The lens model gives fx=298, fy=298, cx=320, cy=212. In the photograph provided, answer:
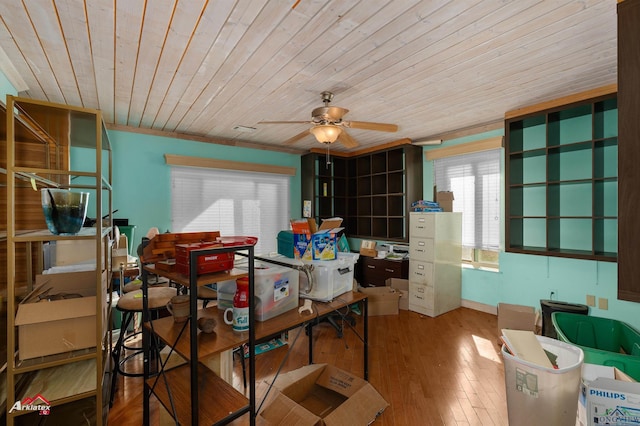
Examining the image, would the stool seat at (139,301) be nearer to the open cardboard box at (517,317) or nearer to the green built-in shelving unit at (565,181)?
the open cardboard box at (517,317)

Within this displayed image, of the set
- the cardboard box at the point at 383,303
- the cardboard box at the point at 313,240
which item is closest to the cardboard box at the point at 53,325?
the cardboard box at the point at 313,240

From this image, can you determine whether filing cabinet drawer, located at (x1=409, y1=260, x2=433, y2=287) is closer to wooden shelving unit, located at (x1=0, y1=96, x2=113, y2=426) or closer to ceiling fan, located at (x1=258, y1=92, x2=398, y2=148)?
ceiling fan, located at (x1=258, y1=92, x2=398, y2=148)

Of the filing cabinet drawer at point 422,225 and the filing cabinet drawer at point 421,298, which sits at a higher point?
the filing cabinet drawer at point 422,225

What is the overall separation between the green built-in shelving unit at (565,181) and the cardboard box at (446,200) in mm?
749

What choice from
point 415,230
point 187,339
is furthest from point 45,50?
point 415,230

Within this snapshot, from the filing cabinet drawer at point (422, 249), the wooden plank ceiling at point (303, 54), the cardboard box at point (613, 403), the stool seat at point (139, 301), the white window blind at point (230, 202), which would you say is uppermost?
the wooden plank ceiling at point (303, 54)

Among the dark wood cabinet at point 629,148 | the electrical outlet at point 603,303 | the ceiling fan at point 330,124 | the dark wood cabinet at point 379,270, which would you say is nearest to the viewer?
the dark wood cabinet at point 629,148

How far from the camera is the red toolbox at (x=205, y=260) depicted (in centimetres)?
126

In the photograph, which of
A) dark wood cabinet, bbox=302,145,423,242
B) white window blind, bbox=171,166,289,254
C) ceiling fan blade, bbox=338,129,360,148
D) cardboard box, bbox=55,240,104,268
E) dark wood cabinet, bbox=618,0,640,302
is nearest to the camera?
dark wood cabinet, bbox=618,0,640,302

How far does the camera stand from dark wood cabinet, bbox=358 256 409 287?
4273 millimetres

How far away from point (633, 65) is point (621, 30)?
4.0 inches

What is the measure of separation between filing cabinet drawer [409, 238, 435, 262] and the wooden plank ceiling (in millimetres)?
1629

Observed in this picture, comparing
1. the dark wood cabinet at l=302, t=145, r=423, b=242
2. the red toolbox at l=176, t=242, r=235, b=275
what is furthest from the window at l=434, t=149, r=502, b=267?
the red toolbox at l=176, t=242, r=235, b=275

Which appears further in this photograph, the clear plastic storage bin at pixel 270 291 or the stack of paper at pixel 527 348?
the clear plastic storage bin at pixel 270 291
